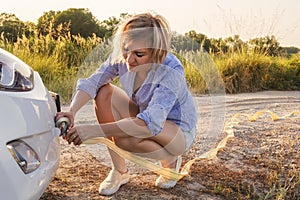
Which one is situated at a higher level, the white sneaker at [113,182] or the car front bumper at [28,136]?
the car front bumper at [28,136]

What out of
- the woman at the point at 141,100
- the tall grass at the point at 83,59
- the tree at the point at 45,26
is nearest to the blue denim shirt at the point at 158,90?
the woman at the point at 141,100

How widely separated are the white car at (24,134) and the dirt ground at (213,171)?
818 mm

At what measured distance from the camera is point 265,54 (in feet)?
42.0

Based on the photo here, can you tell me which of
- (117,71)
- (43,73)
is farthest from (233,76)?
(117,71)

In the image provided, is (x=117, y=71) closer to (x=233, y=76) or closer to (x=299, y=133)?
(x=299, y=133)

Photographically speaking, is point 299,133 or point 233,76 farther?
point 233,76

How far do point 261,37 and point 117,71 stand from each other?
9.89m

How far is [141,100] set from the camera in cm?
306

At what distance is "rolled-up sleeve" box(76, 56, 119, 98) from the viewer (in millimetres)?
3090

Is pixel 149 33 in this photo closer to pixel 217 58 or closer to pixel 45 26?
pixel 217 58

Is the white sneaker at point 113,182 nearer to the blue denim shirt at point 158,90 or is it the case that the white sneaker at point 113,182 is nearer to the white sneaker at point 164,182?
the white sneaker at point 164,182

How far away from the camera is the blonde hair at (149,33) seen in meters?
2.78

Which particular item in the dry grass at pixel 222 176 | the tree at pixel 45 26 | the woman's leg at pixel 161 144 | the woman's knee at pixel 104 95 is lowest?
the dry grass at pixel 222 176

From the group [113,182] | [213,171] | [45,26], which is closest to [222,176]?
[213,171]
